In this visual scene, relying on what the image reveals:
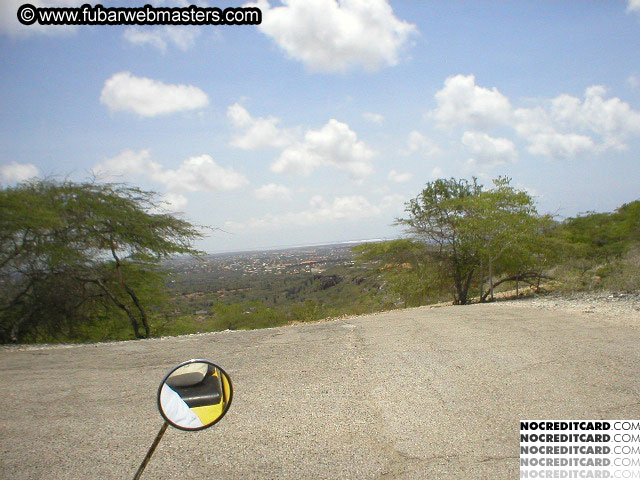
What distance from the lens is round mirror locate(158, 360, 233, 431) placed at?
2.20 meters

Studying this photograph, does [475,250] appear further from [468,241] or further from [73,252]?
[73,252]

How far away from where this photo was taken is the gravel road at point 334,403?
3461 mm

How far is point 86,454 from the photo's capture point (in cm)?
370

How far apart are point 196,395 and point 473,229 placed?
15.4m

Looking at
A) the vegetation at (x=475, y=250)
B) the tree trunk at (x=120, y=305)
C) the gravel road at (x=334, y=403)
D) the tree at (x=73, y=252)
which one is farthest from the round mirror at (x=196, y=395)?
the vegetation at (x=475, y=250)

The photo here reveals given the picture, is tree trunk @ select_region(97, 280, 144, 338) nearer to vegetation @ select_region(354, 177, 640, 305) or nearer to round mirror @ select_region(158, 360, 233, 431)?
vegetation @ select_region(354, 177, 640, 305)

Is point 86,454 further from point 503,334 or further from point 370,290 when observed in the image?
point 370,290

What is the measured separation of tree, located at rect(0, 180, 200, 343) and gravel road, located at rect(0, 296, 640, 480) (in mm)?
5230

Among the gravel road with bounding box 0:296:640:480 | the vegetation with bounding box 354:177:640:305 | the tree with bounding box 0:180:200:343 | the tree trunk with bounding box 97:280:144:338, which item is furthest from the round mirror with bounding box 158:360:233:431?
the vegetation with bounding box 354:177:640:305

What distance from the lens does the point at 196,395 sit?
7.40 ft

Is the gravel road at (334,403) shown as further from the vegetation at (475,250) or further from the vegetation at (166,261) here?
the vegetation at (475,250)

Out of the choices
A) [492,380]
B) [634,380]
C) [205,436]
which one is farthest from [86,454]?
[634,380]

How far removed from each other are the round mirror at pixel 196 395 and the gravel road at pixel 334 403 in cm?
137

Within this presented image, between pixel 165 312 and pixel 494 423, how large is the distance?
16580mm
